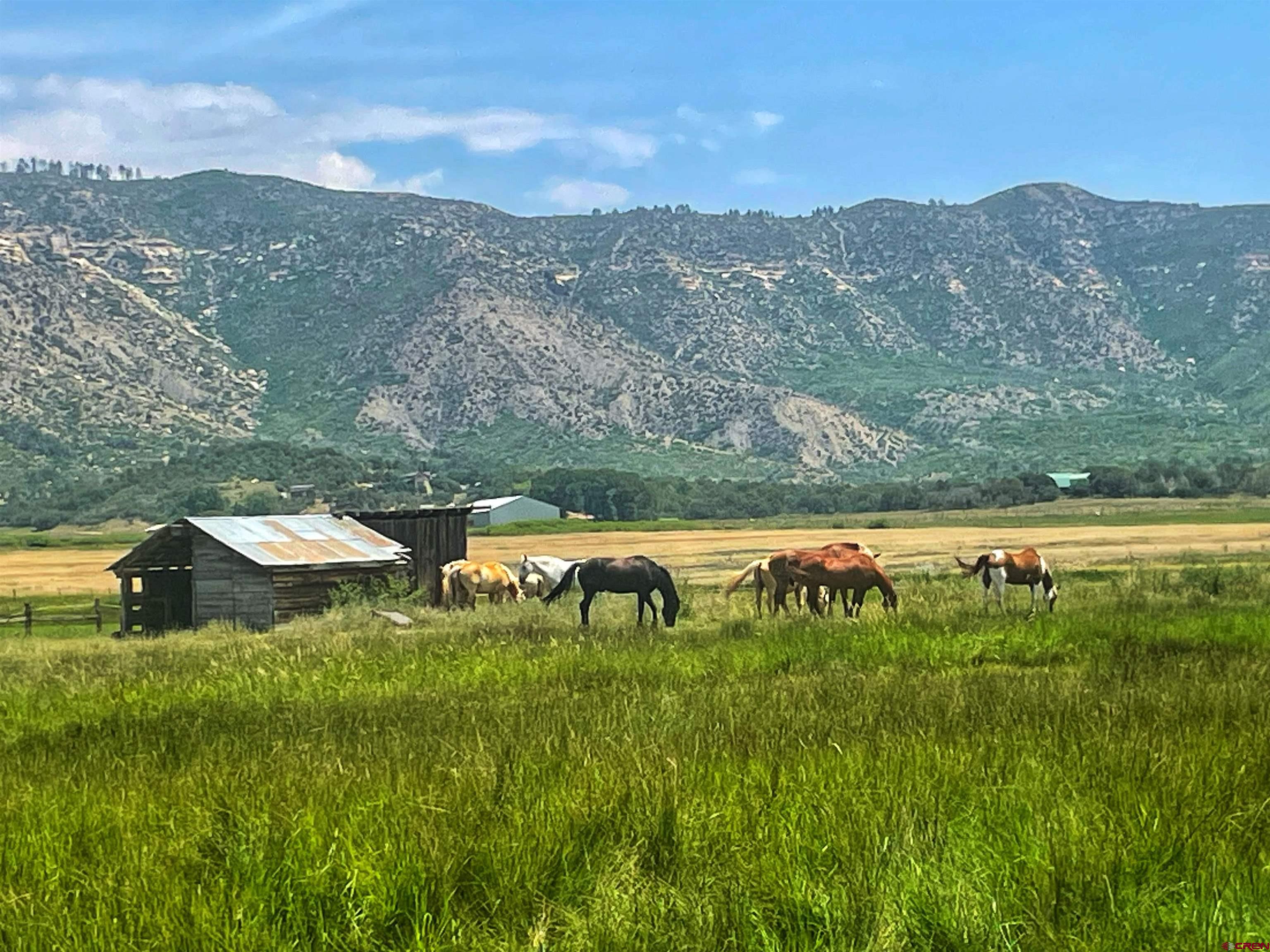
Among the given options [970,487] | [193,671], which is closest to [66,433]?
[970,487]

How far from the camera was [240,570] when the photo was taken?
39.3 metres

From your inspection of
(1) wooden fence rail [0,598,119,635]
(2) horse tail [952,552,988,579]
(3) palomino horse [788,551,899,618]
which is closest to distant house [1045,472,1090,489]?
(1) wooden fence rail [0,598,119,635]

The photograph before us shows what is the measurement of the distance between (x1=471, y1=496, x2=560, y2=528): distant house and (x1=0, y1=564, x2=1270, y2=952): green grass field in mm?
107236

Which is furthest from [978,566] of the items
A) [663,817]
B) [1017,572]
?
[663,817]

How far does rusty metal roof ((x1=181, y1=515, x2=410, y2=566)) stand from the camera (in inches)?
1559

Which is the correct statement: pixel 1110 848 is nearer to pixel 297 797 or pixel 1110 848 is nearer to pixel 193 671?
pixel 297 797

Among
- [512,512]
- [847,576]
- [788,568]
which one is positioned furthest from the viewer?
[512,512]

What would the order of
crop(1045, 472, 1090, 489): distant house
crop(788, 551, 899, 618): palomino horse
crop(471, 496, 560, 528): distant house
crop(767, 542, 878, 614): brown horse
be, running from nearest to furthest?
crop(788, 551, 899, 618): palomino horse < crop(767, 542, 878, 614): brown horse < crop(471, 496, 560, 528): distant house < crop(1045, 472, 1090, 489): distant house

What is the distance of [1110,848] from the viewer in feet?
20.6

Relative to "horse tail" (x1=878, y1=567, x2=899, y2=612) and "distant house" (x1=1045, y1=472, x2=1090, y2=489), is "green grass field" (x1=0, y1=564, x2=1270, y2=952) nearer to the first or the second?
"horse tail" (x1=878, y1=567, x2=899, y2=612)

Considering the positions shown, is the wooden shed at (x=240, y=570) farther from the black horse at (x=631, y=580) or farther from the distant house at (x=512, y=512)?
the distant house at (x=512, y=512)

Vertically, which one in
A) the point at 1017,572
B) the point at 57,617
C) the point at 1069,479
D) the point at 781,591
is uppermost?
the point at 1017,572

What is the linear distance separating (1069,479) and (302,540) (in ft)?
488

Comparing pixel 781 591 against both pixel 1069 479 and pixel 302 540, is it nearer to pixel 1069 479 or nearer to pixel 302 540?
pixel 302 540
